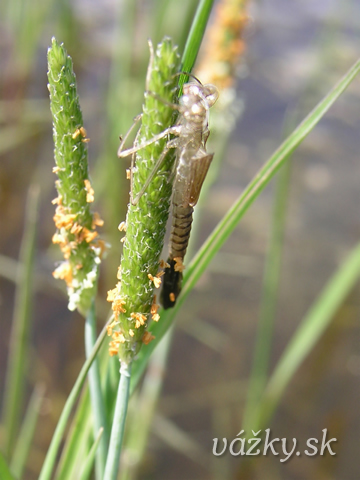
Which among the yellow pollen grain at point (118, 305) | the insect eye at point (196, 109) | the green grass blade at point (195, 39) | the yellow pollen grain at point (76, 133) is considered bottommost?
the yellow pollen grain at point (118, 305)

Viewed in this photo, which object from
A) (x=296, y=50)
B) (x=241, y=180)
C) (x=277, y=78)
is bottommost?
(x=241, y=180)

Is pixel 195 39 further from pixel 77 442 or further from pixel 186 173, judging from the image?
pixel 77 442

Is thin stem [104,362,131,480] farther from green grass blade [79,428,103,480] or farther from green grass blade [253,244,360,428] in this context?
green grass blade [253,244,360,428]

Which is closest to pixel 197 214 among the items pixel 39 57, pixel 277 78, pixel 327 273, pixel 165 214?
pixel 165 214

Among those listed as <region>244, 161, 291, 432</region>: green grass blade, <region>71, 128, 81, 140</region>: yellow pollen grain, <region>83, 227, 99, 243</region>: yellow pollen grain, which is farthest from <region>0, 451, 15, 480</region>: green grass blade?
<region>244, 161, 291, 432</region>: green grass blade

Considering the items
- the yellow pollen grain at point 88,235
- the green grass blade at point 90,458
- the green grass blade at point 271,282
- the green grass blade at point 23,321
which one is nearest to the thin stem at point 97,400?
the green grass blade at point 90,458

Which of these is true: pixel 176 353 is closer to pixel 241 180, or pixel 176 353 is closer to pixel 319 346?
pixel 319 346

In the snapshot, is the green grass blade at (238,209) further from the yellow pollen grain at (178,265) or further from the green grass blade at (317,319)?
the green grass blade at (317,319)
